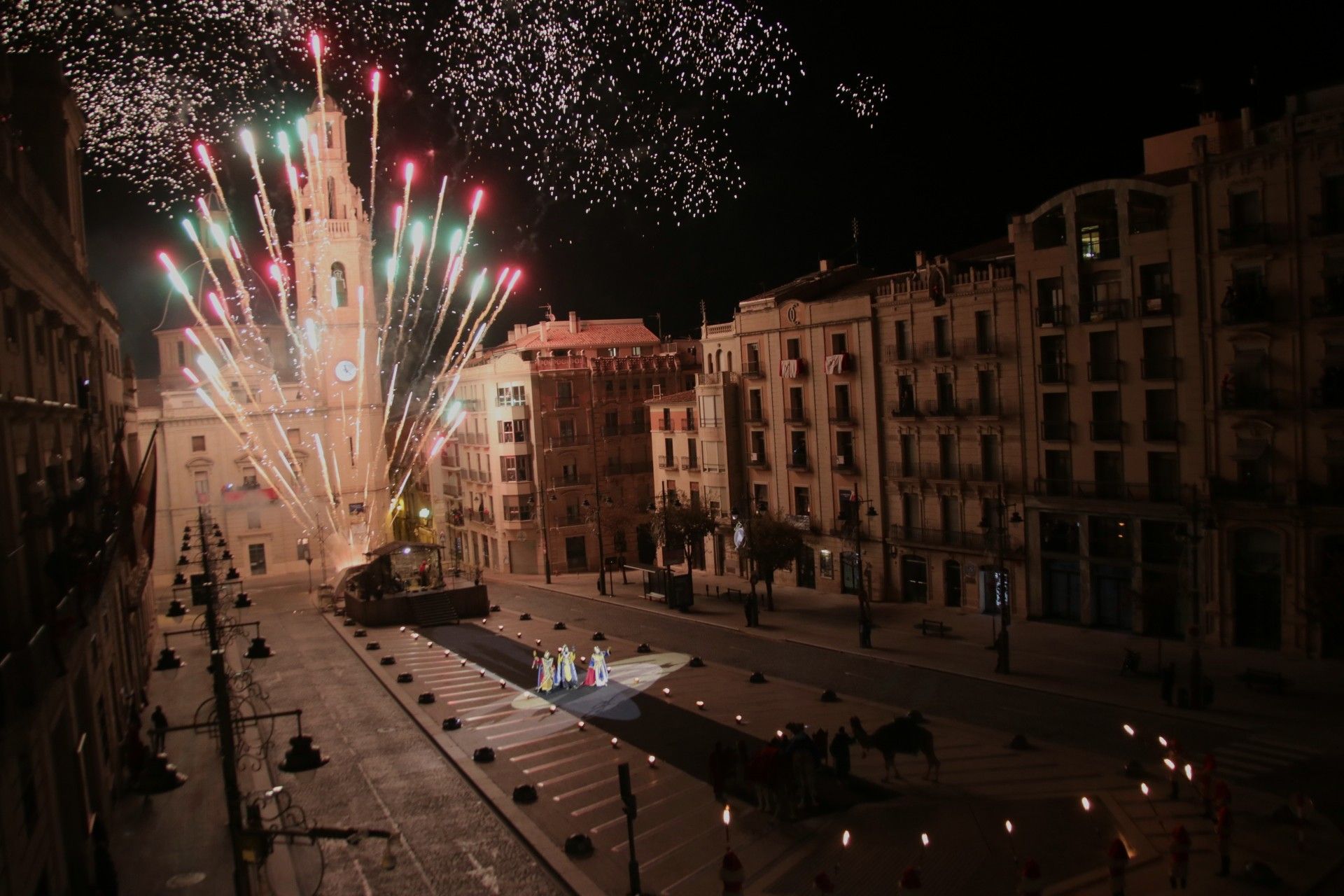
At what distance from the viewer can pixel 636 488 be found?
62.0 m

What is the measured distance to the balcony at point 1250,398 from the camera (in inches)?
1210

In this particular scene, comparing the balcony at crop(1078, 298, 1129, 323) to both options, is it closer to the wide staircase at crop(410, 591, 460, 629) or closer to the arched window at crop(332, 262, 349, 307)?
the wide staircase at crop(410, 591, 460, 629)

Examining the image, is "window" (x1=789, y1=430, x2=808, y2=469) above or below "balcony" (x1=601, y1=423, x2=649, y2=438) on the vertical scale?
below

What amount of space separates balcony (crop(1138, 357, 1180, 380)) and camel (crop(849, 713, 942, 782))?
59.7 feet

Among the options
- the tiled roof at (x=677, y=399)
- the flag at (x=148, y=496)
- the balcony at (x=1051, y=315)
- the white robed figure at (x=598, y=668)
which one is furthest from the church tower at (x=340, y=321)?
the balcony at (x=1051, y=315)

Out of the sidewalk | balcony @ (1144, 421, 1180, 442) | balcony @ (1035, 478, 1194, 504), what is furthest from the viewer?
balcony @ (1035, 478, 1194, 504)

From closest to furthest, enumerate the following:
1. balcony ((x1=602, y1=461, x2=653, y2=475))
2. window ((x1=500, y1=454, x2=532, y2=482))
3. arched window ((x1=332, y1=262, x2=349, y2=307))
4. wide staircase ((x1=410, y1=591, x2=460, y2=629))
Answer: wide staircase ((x1=410, y1=591, x2=460, y2=629)), window ((x1=500, y1=454, x2=532, y2=482)), balcony ((x1=602, y1=461, x2=653, y2=475)), arched window ((x1=332, y1=262, x2=349, y2=307))

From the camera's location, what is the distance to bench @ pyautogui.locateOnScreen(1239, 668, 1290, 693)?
26.3 metres

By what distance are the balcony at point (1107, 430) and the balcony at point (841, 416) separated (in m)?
11.1

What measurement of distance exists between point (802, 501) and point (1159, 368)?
17.6 m

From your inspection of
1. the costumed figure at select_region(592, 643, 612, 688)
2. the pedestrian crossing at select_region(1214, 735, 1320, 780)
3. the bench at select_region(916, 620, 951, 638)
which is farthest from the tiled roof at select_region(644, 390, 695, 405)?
the pedestrian crossing at select_region(1214, 735, 1320, 780)

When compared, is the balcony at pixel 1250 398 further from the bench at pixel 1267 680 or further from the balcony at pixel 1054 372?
the bench at pixel 1267 680

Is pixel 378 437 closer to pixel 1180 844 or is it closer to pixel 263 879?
pixel 263 879

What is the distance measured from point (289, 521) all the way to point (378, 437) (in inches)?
303
